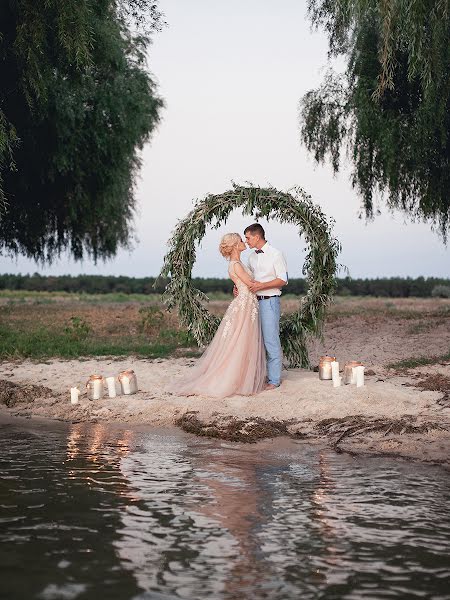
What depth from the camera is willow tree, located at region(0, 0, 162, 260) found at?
20.9 metres

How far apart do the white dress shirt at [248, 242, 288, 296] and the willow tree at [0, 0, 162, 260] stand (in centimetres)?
790

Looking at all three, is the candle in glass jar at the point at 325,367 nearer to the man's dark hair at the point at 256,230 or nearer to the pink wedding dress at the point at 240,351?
the pink wedding dress at the point at 240,351

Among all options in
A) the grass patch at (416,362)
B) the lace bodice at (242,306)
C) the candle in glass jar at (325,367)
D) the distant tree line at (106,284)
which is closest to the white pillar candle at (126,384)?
the lace bodice at (242,306)

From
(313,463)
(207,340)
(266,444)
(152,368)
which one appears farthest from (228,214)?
(313,463)

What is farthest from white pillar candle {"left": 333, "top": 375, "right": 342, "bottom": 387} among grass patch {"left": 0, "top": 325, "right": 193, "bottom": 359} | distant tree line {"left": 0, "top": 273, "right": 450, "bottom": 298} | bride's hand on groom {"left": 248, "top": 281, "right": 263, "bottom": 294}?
distant tree line {"left": 0, "top": 273, "right": 450, "bottom": 298}

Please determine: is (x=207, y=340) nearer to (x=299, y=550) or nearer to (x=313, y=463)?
(x=313, y=463)

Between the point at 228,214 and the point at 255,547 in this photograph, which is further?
the point at 228,214

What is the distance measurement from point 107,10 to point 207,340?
11.4 metres

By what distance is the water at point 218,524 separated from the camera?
5297 millimetres

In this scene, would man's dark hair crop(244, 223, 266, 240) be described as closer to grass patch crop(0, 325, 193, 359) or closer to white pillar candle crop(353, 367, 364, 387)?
white pillar candle crop(353, 367, 364, 387)

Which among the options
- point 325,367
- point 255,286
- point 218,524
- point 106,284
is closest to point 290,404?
point 325,367

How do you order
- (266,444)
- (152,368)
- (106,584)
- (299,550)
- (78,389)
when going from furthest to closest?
(152,368), (78,389), (266,444), (299,550), (106,584)

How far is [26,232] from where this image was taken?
26.5 m

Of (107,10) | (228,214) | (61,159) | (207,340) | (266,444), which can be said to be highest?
(107,10)
